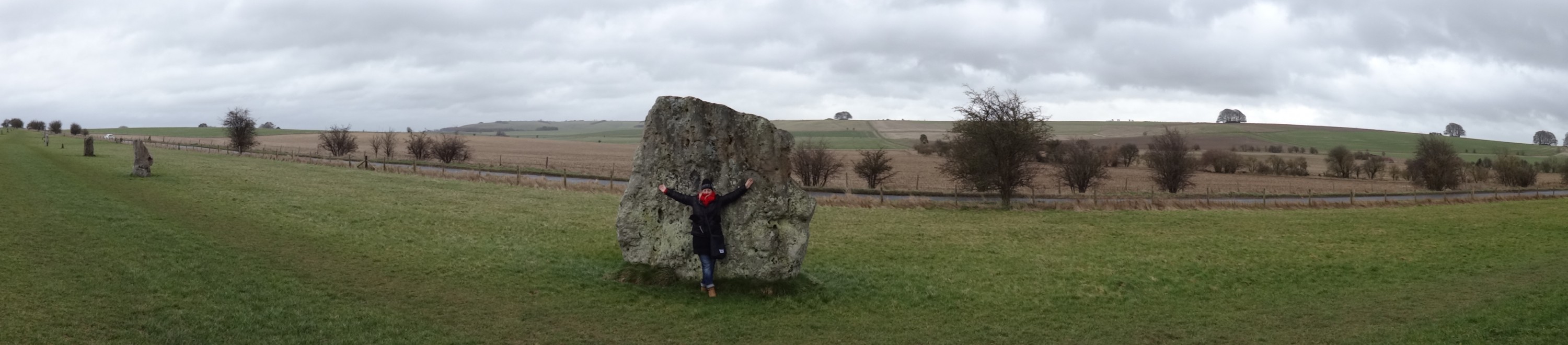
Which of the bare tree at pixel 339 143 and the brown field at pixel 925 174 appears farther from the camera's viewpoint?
the bare tree at pixel 339 143

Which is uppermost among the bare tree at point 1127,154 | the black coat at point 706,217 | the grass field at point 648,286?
the bare tree at point 1127,154

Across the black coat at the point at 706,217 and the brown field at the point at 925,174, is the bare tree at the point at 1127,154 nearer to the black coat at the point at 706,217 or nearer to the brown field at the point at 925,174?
the brown field at the point at 925,174

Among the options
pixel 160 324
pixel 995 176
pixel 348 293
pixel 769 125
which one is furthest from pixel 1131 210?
pixel 160 324

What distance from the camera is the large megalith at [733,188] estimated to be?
1714 cm

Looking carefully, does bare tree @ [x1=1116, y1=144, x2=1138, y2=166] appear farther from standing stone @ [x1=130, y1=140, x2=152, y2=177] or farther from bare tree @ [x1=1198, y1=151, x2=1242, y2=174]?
standing stone @ [x1=130, y1=140, x2=152, y2=177]

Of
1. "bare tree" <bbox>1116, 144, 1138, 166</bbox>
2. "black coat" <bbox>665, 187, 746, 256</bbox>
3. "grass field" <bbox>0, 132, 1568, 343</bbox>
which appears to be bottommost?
"grass field" <bbox>0, 132, 1568, 343</bbox>

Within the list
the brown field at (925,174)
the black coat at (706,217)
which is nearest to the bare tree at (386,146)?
the brown field at (925,174)

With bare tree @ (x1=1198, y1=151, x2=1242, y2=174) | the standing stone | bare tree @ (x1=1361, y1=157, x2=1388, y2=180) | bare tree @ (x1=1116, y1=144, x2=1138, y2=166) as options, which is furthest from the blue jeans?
bare tree @ (x1=1361, y1=157, x2=1388, y2=180)

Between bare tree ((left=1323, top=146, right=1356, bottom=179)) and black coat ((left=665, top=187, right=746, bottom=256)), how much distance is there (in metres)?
105

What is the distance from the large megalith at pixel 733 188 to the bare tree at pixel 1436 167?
81.2 meters

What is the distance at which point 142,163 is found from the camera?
34.7 m

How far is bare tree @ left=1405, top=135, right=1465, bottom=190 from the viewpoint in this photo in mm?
77125

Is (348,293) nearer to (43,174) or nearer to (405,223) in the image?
(405,223)

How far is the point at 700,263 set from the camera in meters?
17.3
